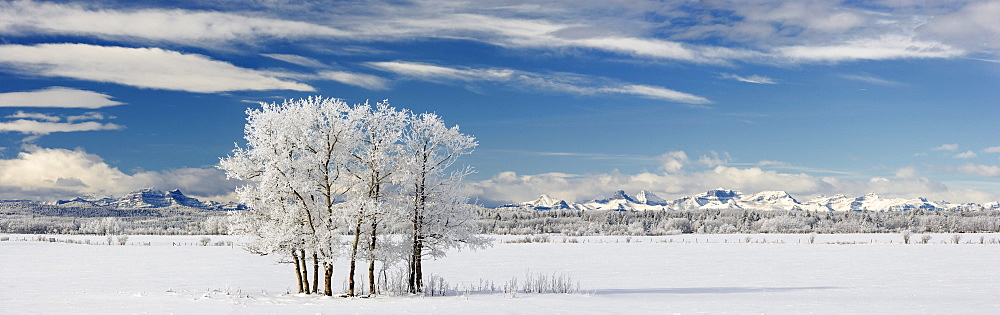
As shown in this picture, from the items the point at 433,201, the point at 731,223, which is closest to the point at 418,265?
the point at 433,201

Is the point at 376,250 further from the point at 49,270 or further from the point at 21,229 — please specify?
the point at 21,229

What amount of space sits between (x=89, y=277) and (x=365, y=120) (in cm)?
2042

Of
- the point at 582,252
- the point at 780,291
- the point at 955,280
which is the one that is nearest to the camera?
the point at 780,291

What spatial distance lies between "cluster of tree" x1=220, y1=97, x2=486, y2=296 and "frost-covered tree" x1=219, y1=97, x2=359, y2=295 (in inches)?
1.3

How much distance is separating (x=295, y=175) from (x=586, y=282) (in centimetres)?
1624

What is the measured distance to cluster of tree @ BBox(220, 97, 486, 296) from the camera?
1016 inches

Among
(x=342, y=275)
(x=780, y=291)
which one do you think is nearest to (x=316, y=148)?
(x=342, y=275)

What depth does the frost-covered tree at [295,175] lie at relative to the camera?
25.8m

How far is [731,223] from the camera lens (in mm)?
169625

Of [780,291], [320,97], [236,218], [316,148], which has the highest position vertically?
[320,97]

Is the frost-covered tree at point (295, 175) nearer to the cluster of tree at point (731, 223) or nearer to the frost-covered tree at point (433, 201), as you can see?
the frost-covered tree at point (433, 201)

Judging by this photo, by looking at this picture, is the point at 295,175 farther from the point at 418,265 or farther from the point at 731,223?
the point at 731,223

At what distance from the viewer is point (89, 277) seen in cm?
3806

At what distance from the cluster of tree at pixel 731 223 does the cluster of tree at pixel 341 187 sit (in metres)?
108
